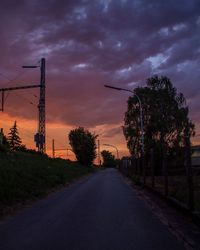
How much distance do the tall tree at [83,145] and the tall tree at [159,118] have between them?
1972 inches

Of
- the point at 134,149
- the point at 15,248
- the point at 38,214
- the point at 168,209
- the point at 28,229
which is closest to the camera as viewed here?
the point at 15,248

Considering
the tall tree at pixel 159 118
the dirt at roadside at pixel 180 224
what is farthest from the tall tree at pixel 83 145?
the dirt at roadside at pixel 180 224

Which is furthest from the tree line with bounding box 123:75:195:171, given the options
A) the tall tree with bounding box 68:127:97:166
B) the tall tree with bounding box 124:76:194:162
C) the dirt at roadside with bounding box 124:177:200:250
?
the tall tree with bounding box 68:127:97:166

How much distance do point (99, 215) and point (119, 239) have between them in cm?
428

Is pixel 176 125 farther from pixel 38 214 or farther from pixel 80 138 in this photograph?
pixel 80 138

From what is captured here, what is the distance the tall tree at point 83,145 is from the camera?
115 metres

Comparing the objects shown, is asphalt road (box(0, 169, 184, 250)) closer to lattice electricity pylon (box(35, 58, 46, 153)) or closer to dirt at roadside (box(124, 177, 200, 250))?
dirt at roadside (box(124, 177, 200, 250))

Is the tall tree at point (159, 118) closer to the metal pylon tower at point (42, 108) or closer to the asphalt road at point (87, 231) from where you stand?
the metal pylon tower at point (42, 108)

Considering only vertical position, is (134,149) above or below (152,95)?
below

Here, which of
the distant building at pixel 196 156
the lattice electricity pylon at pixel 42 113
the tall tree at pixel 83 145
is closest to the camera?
the distant building at pixel 196 156

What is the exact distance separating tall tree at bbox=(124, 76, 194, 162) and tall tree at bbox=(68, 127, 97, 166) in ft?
164

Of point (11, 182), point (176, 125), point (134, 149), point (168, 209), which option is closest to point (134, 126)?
point (134, 149)

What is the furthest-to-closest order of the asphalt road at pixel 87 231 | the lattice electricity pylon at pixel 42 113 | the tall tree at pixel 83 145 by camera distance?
the tall tree at pixel 83 145 < the lattice electricity pylon at pixel 42 113 < the asphalt road at pixel 87 231

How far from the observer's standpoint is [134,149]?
209 ft
